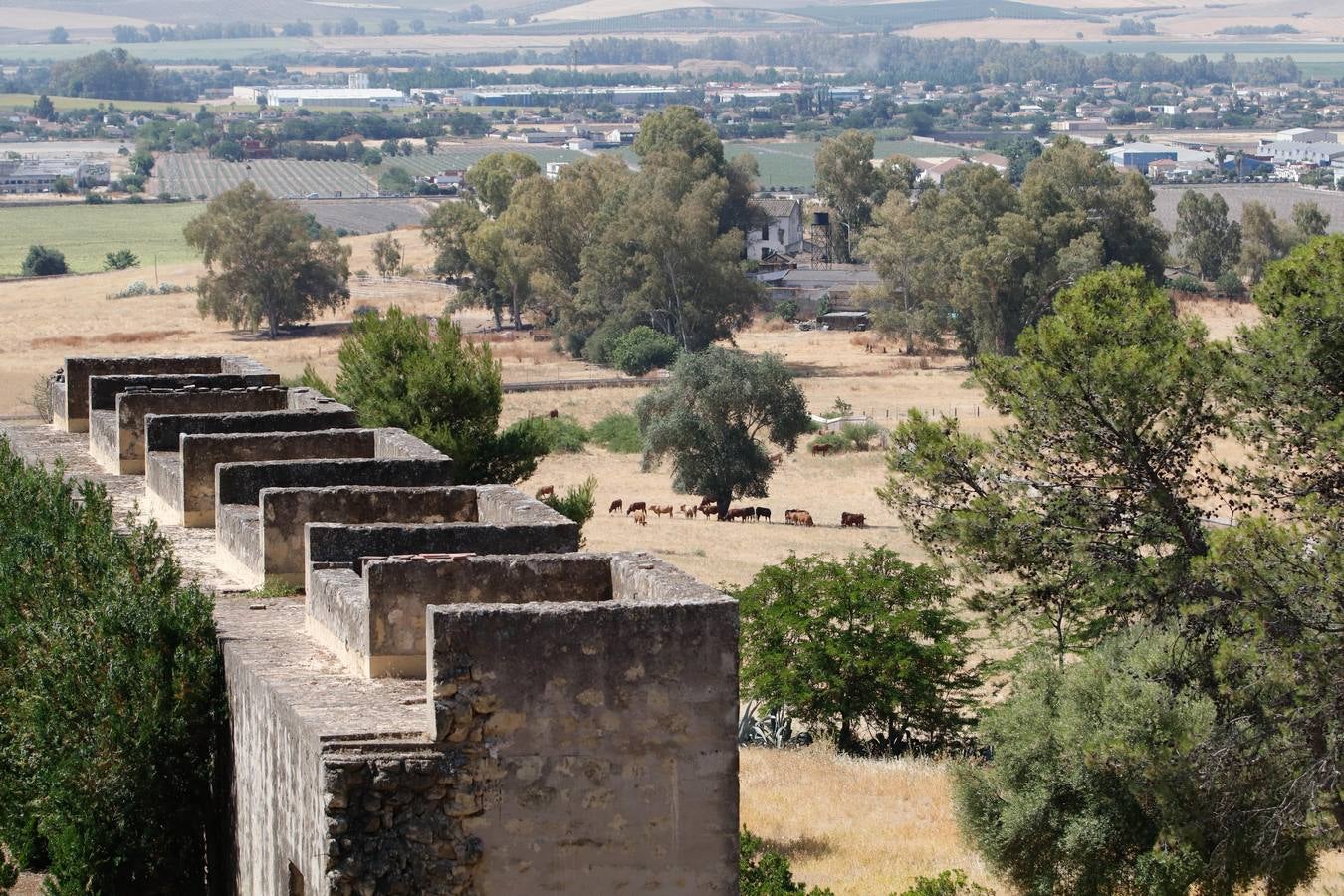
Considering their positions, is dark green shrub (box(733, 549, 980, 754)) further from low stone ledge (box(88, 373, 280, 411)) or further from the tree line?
the tree line

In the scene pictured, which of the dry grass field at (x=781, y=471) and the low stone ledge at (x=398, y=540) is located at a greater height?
the low stone ledge at (x=398, y=540)

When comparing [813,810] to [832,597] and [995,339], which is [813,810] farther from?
[995,339]

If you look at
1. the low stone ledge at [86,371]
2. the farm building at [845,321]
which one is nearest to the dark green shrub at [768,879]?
the low stone ledge at [86,371]

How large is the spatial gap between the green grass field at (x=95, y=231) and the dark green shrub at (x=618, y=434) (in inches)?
2426

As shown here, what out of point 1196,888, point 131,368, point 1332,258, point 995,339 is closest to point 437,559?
point 1196,888

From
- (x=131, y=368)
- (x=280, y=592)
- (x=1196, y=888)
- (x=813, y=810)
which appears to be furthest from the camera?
(x=131, y=368)

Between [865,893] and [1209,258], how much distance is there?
9676 centimetres

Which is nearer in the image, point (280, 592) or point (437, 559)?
point (437, 559)

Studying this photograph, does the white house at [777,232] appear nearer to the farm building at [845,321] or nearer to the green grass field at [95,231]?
the farm building at [845,321]

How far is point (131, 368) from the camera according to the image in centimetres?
2736

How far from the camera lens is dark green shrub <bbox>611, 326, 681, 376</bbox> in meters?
83.1

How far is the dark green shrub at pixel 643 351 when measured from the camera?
273 feet

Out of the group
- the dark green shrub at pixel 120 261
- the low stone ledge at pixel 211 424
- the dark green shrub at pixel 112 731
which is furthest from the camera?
the dark green shrub at pixel 120 261

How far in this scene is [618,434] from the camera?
6825 centimetres
